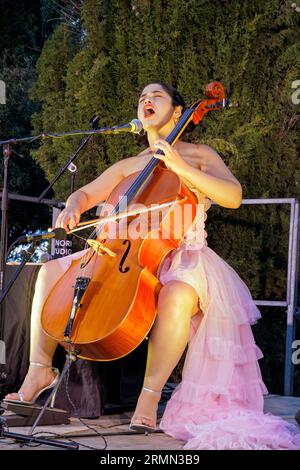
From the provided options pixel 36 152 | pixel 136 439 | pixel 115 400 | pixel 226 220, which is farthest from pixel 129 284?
pixel 36 152

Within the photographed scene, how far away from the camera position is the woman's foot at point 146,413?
276 centimetres

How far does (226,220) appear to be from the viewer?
4.80m

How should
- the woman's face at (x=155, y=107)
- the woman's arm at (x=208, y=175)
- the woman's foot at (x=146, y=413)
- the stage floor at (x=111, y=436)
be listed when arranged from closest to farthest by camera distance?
the stage floor at (x=111, y=436) → the woman's foot at (x=146, y=413) → the woman's arm at (x=208, y=175) → the woman's face at (x=155, y=107)

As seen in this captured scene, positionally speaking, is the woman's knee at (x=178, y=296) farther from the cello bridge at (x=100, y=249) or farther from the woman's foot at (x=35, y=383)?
the woman's foot at (x=35, y=383)

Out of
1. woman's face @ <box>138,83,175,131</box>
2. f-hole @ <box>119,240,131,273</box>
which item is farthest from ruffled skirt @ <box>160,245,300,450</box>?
woman's face @ <box>138,83,175,131</box>

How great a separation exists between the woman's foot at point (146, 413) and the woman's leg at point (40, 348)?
0.45m

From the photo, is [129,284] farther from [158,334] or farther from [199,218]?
[199,218]

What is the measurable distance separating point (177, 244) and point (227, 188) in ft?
1.01

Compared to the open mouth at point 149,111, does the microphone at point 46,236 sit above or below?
below

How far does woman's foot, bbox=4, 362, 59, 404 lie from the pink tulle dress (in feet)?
1.63

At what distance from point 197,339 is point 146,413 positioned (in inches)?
15.2

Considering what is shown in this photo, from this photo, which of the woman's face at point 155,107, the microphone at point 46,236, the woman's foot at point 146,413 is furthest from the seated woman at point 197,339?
the microphone at point 46,236

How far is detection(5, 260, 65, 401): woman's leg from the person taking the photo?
9.71 ft

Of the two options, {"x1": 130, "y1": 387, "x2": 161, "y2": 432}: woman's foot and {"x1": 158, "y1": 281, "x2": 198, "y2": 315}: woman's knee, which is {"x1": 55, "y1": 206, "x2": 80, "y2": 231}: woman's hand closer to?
{"x1": 158, "y1": 281, "x2": 198, "y2": 315}: woman's knee
